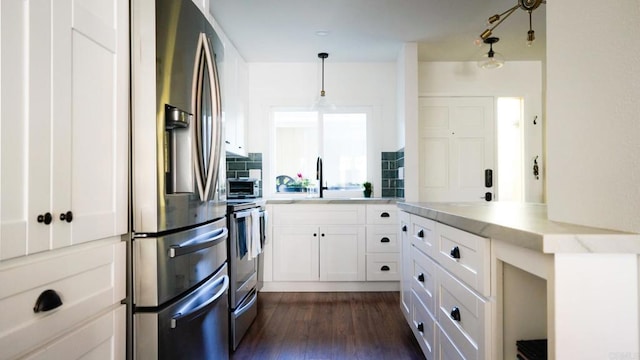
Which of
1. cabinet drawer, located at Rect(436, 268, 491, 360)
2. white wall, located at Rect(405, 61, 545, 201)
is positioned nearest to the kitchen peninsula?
cabinet drawer, located at Rect(436, 268, 491, 360)

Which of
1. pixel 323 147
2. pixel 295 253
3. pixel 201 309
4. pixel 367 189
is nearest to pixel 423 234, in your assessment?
pixel 201 309

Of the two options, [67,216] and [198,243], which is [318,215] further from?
[67,216]

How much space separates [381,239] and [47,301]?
2866 millimetres

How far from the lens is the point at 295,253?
3.38m

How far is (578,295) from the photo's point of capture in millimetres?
760

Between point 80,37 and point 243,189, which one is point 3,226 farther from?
point 243,189

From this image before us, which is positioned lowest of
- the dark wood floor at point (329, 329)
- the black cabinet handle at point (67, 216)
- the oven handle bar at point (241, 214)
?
the dark wood floor at point (329, 329)

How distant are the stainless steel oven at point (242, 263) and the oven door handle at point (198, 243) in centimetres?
38

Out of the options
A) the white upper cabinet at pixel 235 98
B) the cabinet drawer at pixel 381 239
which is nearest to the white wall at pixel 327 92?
the white upper cabinet at pixel 235 98

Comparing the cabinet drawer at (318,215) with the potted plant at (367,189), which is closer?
the cabinet drawer at (318,215)

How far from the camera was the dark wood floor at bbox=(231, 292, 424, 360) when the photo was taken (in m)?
2.13

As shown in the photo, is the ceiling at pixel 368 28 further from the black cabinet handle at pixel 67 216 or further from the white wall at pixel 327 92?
the black cabinet handle at pixel 67 216

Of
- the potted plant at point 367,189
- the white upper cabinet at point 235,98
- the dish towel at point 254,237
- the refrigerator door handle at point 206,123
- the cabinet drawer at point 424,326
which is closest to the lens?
the refrigerator door handle at point 206,123

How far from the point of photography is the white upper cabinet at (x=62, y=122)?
76cm
